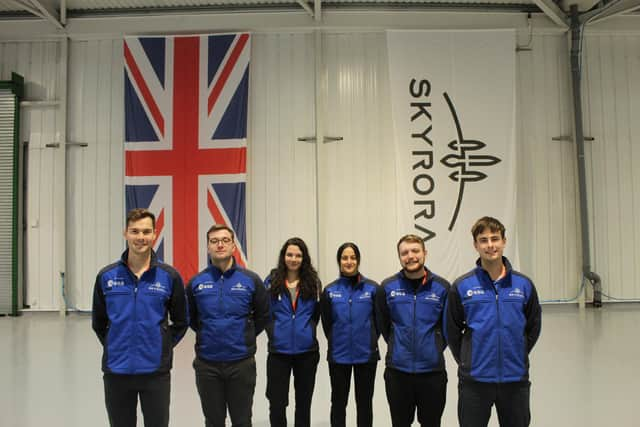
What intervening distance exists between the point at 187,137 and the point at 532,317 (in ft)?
27.0

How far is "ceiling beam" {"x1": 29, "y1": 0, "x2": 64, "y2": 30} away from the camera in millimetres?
9023

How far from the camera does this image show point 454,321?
2.44 metres

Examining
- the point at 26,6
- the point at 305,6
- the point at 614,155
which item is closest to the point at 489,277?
the point at 305,6

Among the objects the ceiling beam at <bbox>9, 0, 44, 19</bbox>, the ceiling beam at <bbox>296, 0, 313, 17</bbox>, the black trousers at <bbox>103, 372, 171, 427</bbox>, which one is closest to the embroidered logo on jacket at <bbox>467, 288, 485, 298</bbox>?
the black trousers at <bbox>103, 372, 171, 427</bbox>

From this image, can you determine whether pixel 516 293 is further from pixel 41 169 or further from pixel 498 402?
pixel 41 169

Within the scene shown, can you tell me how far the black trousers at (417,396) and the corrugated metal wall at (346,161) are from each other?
6720 mm

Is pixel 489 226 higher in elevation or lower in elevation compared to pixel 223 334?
higher

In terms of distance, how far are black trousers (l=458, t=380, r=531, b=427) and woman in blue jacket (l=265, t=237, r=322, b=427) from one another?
1.11 m

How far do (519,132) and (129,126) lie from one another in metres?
8.21

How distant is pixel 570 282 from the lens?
9664 millimetres

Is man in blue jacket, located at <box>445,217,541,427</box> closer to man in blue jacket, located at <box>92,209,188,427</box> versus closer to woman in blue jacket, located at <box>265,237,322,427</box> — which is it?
woman in blue jacket, located at <box>265,237,322,427</box>

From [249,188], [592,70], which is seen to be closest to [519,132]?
[592,70]

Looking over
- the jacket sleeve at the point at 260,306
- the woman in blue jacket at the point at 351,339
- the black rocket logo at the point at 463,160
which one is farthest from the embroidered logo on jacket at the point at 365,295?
the black rocket logo at the point at 463,160

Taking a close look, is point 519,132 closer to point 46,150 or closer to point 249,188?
point 249,188
